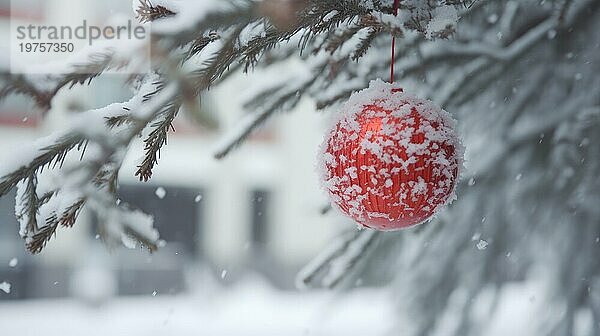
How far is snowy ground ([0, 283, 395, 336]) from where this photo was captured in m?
8.02

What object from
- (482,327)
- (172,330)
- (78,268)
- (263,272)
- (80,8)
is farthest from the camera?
(263,272)

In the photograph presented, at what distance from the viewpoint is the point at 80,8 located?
30.8 feet

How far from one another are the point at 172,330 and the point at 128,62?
7.52 m

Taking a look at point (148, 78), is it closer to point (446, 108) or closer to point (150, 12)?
point (150, 12)

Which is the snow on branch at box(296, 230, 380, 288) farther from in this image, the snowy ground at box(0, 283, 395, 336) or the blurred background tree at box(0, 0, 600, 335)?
the snowy ground at box(0, 283, 395, 336)

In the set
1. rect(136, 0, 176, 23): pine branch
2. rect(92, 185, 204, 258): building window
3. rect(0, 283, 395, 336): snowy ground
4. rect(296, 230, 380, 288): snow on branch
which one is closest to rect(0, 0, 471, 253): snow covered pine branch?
rect(136, 0, 176, 23): pine branch

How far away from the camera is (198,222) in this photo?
11125 mm

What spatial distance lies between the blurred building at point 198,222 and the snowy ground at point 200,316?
482 mm

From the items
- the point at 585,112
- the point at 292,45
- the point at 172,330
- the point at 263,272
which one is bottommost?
the point at 263,272

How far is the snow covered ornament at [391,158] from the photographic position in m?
1.24

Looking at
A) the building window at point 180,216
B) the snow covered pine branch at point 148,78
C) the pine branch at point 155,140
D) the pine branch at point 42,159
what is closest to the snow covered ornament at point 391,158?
the snow covered pine branch at point 148,78

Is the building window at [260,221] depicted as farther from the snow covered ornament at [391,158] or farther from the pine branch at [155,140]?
the pine branch at [155,140]

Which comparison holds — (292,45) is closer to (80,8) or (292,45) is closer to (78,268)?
(80,8)

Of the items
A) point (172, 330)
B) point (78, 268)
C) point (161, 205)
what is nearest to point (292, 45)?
point (172, 330)
